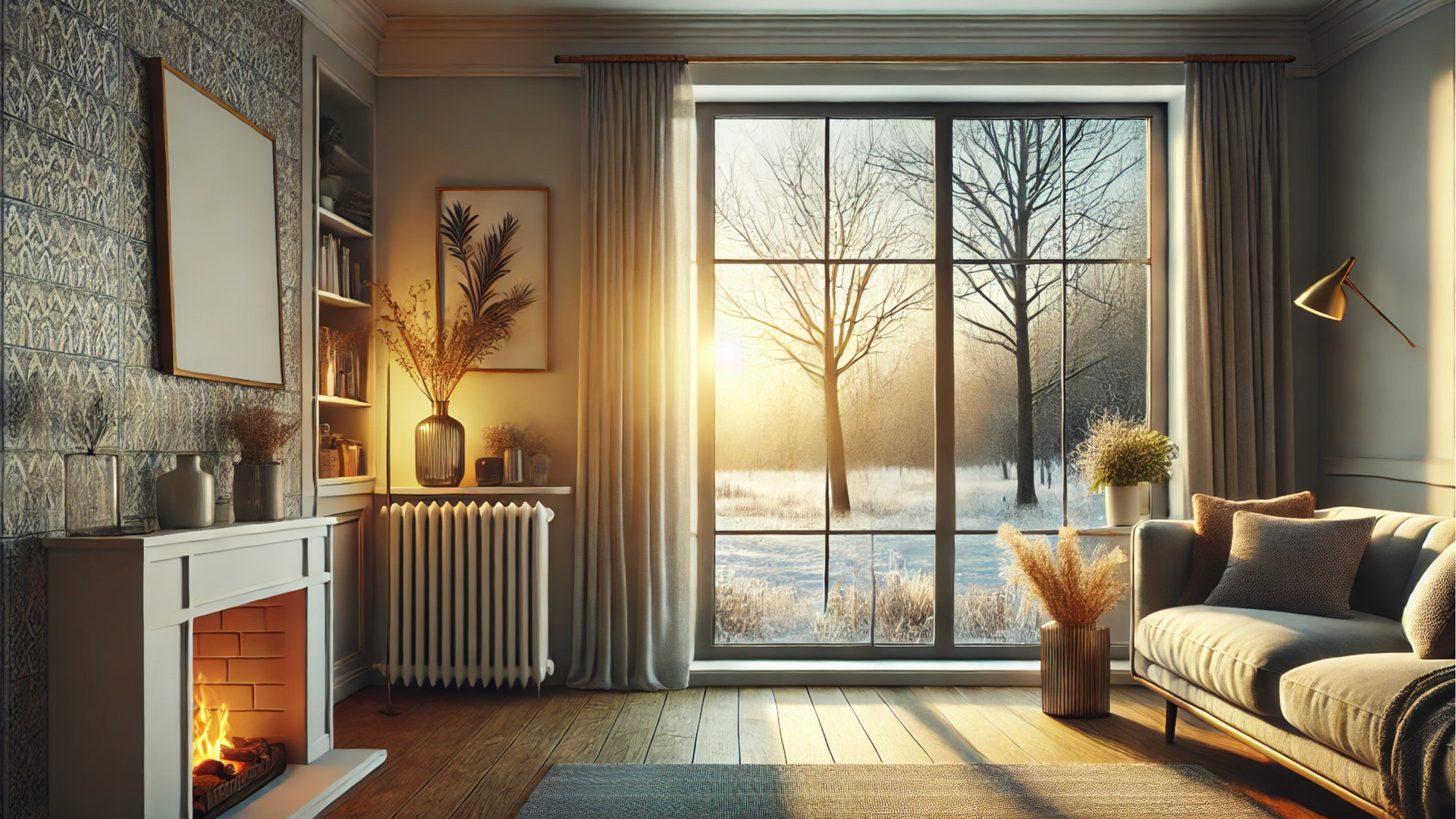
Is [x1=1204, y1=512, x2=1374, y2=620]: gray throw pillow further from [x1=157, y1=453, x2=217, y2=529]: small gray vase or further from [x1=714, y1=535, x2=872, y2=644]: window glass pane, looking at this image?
[x1=157, y1=453, x2=217, y2=529]: small gray vase

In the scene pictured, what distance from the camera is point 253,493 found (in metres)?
2.96

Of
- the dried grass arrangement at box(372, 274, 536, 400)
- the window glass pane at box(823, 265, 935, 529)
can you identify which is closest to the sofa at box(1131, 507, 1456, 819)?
the window glass pane at box(823, 265, 935, 529)

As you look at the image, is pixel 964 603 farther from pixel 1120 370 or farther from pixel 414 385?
pixel 414 385

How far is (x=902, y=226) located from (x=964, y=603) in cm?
174

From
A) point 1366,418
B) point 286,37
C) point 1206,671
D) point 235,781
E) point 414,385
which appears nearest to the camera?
point 235,781

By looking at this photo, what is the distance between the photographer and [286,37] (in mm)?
3598

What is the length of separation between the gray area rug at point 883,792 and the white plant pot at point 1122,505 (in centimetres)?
137

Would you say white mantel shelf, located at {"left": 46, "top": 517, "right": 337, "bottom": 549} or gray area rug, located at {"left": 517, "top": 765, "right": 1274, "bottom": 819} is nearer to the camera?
white mantel shelf, located at {"left": 46, "top": 517, "right": 337, "bottom": 549}

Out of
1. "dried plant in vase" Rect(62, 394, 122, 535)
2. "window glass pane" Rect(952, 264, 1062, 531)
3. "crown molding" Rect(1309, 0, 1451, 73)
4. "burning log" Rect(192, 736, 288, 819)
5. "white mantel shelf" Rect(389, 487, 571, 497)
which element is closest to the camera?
"dried plant in vase" Rect(62, 394, 122, 535)

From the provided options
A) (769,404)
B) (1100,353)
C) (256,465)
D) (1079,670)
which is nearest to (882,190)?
(769,404)

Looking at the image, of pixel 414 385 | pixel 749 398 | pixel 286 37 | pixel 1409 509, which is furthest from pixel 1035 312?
pixel 286 37

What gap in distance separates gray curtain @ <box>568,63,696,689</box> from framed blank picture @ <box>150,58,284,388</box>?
1.27 metres

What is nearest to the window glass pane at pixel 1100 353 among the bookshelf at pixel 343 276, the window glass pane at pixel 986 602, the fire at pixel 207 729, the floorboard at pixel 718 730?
the window glass pane at pixel 986 602

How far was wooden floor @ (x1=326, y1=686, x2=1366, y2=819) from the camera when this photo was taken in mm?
2906
